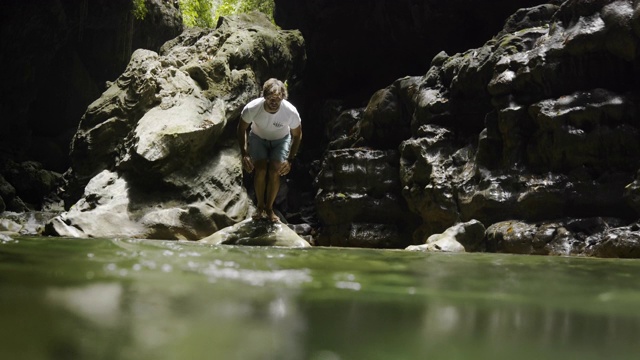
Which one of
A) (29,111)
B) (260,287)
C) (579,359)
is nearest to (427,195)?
(260,287)

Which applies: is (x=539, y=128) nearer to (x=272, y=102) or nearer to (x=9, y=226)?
(x=272, y=102)

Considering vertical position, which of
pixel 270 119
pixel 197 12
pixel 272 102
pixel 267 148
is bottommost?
pixel 267 148

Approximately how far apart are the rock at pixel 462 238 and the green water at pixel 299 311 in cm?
307

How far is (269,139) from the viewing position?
18.0 ft

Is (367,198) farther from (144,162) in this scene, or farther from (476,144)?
(144,162)

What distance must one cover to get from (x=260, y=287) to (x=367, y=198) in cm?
884

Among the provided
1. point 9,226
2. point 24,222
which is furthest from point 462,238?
point 24,222

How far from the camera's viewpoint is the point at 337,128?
12.8m

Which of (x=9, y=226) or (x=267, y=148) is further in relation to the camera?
(x=9, y=226)

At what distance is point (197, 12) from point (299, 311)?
22467mm

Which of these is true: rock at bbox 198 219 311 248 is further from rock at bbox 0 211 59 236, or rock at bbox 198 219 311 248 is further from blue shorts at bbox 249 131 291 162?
rock at bbox 0 211 59 236

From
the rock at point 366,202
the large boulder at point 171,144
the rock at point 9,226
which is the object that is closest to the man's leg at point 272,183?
the large boulder at point 171,144

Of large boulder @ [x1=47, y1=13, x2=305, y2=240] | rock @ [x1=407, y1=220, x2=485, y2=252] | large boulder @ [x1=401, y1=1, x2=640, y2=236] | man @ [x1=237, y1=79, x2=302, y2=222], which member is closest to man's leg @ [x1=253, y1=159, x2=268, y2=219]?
man @ [x1=237, y1=79, x2=302, y2=222]

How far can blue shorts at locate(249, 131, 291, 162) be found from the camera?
18.0 feet
